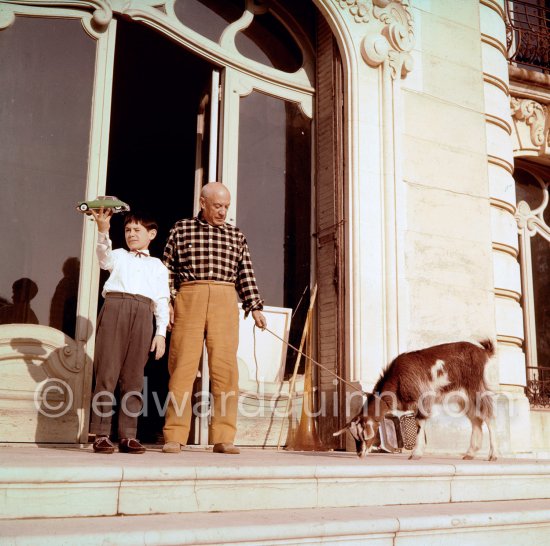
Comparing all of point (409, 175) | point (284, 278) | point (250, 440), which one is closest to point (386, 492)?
point (250, 440)

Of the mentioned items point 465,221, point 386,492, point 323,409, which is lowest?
point 386,492

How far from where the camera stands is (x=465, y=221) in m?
7.31

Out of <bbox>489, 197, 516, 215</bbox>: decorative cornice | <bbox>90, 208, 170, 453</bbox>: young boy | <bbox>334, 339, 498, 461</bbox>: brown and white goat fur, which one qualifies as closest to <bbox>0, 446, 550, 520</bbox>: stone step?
<bbox>90, 208, 170, 453</bbox>: young boy

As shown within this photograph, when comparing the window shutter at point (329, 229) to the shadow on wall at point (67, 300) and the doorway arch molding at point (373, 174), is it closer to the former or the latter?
the doorway arch molding at point (373, 174)

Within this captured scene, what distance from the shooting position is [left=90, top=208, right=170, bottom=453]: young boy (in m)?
4.50

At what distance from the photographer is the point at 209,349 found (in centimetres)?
496

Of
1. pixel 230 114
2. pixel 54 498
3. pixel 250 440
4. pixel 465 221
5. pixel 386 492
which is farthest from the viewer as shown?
pixel 465 221

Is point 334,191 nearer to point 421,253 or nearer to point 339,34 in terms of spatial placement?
point 421,253

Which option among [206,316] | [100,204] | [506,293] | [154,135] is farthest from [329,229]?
[154,135]

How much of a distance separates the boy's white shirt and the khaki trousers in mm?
180

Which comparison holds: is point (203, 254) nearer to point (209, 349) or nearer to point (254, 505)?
point (209, 349)

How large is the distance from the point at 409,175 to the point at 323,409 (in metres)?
2.60

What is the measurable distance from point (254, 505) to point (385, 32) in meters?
5.52

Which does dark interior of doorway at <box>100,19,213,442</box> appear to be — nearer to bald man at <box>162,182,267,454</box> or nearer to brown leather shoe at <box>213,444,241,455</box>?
bald man at <box>162,182,267,454</box>
